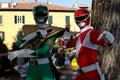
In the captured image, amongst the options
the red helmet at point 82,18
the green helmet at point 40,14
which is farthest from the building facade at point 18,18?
the red helmet at point 82,18

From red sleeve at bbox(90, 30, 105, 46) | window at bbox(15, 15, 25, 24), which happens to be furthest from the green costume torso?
window at bbox(15, 15, 25, 24)

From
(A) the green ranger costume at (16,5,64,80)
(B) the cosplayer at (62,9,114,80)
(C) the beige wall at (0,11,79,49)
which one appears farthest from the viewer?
(C) the beige wall at (0,11,79,49)

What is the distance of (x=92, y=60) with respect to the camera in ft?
19.5

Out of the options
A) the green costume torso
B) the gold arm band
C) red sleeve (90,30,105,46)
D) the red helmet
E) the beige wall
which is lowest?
the beige wall

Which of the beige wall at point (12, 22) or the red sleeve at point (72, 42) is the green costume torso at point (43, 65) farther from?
the beige wall at point (12, 22)

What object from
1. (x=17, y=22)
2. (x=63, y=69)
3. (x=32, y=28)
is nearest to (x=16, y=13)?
(x=17, y=22)

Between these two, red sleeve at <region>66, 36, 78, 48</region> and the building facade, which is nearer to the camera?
red sleeve at <region>66, 36, 78, 48</region>

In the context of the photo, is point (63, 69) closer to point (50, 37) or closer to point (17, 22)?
point (50, 37)

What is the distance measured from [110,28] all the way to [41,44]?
1.00 meters

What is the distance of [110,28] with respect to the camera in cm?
665

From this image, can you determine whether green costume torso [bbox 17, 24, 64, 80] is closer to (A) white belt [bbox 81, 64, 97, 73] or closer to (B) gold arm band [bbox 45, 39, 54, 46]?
(B) gold arm band [bbox 45, 39, 54, 46]

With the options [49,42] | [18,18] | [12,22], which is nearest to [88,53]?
[49,42]

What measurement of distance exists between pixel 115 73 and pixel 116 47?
39 centimetres

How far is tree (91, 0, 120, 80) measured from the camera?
6664 millimetres
